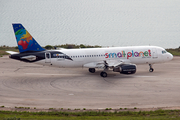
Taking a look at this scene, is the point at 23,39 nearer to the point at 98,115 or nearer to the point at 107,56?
the point at 107,56

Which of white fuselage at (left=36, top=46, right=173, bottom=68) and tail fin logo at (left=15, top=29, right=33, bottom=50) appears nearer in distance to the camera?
tail fin logo at (left=15, top=29, right=33, bottom=50)

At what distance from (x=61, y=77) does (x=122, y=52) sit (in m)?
10.3

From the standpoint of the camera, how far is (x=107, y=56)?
1564 inches

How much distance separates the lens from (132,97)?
27.1 meters

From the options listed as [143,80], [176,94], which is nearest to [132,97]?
[176,94]

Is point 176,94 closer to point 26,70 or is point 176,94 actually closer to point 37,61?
point 37,61

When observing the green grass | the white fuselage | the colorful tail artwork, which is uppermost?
the colorful tail artwork

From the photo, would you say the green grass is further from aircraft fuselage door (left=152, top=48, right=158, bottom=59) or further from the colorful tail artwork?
aircraft fuselage door (left=152, top=48, right=158, bottom=59)

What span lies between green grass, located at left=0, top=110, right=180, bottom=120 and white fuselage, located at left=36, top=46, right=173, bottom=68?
661 inches

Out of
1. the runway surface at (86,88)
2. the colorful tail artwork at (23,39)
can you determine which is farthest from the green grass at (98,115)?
the colorful tail artwork at (23,39)

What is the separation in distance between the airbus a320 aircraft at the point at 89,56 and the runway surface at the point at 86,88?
1.67 m

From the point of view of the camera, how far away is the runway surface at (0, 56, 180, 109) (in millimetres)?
25359

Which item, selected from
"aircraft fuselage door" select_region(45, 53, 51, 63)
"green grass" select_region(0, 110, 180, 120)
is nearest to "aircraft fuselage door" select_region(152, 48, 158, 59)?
"aircraft fuselage door" select_region(45, 53, 51, 63)

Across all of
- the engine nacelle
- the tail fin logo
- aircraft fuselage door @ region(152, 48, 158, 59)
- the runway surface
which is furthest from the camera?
aircraft fuselage door @ region(152, 48, 158, 59)
